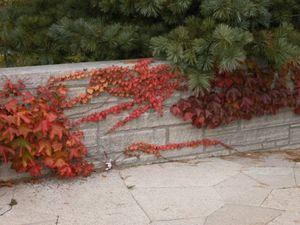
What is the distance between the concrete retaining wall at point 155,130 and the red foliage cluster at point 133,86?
0.05 m

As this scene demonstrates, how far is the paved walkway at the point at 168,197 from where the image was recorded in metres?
3.58

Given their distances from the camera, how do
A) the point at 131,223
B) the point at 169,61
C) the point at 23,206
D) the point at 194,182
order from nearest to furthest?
1. the point at 131,223
2. the point at 23,206
3. the point at 194,182
4. the point at 169,61

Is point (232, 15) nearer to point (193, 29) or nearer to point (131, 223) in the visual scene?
point (193, 29)

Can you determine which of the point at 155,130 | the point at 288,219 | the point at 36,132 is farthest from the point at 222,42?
the point at 36,132

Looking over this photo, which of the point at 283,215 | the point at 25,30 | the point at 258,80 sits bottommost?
the point at 283,215

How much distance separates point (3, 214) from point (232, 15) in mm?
2489

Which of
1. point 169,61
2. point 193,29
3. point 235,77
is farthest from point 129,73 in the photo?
point 235,77

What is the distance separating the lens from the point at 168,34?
4629 mm

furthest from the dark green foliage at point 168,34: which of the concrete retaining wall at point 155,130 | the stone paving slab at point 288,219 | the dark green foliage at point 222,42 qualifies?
the stone paving slab at point 288,219

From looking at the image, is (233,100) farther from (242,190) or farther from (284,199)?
(284,199)

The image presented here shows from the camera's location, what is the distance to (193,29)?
4512 mm

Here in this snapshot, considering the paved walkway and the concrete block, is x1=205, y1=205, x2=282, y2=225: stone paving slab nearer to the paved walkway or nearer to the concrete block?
the paved walkway

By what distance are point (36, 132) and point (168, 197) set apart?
3.79 ft

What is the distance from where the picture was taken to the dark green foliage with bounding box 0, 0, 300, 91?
4.39 metres
